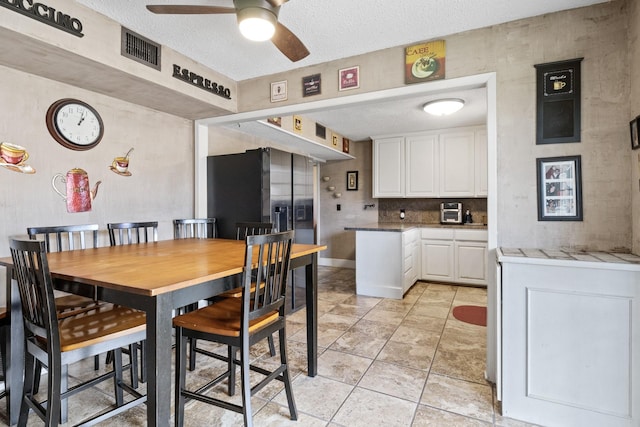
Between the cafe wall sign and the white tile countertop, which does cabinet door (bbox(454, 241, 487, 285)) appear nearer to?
the white tile countertop

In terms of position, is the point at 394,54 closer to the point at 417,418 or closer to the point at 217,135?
the point at 217,135

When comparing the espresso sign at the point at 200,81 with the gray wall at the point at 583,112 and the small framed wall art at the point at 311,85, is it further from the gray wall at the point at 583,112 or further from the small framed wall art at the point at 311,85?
the gray wall at the point at 583,112

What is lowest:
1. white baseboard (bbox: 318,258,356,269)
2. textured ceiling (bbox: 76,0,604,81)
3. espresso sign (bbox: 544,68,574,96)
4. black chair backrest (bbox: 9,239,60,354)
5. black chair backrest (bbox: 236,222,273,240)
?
white baseboard (bbox: 318,258,356,269)

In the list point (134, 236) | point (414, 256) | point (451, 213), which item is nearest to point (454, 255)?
point (414, 256)

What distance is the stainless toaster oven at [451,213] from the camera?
502 cm

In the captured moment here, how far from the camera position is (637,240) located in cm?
181

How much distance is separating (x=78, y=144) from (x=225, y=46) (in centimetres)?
142

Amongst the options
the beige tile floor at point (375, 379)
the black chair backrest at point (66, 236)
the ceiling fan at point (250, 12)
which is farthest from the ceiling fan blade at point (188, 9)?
the beige tile floor at point (375, 379)

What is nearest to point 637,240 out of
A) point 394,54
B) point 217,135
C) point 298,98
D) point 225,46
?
point 394,54

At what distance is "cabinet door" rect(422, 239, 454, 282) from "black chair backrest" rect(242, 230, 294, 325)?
136 inches

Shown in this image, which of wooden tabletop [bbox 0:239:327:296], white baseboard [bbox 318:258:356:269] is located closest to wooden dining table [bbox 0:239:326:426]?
wooden tabletop [bbox 0:239:327:296]

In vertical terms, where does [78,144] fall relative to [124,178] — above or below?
above

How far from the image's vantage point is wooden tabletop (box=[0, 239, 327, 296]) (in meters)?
1.29

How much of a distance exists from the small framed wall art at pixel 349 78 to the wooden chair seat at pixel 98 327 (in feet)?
7.39
